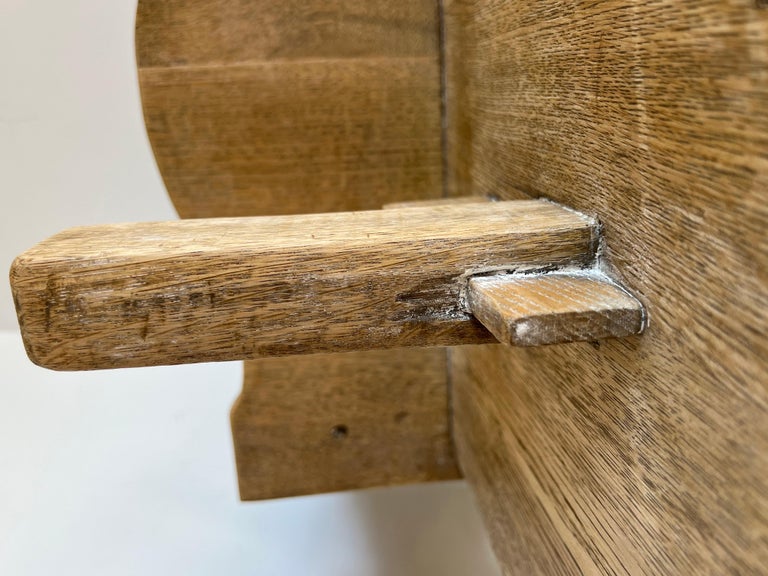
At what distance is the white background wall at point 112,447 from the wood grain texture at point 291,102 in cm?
41

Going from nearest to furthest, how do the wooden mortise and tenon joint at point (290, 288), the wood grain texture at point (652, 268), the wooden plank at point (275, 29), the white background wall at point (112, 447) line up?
the wood grain texture at point (652, 268) → the wooden mortise and tenon joint at point (290, 288) → the wooden plank at point (275, 29) → the white background wall at point (112, 447)

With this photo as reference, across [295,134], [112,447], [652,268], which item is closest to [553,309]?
[652,268]

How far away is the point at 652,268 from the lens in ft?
1.29

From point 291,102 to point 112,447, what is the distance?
2.16 ft

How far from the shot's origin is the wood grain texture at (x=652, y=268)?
315mm

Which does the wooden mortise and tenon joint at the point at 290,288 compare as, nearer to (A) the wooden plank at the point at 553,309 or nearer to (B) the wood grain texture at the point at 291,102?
(A) the wooden plank at the point at 553,309

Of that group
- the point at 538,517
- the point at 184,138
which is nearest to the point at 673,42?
the point at 538,517

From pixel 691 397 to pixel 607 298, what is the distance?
0.08 metres

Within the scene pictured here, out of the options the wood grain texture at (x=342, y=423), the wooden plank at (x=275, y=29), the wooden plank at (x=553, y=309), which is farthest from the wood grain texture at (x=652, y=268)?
the wood grain texture at (x=342, y=423)

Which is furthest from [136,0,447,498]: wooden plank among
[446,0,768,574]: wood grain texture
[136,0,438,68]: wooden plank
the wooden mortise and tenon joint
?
the wooden mortise and tenon joint

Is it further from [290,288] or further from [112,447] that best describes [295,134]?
[112,447]

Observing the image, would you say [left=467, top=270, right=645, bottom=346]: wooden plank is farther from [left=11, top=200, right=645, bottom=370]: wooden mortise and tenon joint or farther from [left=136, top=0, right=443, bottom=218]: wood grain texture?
[left=136, top=0, right=443, bottom=218]: wood grain texture

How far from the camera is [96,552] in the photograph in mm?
921

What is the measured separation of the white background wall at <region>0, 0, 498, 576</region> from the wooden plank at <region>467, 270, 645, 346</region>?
607 millimetres
